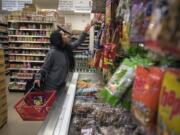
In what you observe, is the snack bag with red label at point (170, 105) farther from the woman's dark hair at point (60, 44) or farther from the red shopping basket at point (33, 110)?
the woman's dark hair at point (60, 44)

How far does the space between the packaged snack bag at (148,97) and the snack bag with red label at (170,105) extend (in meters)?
0.07

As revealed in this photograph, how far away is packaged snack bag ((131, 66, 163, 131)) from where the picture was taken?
3.41 feet

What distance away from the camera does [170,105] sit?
0.91m

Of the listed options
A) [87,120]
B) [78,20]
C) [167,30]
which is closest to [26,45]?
[87,120]

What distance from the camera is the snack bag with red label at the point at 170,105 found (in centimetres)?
87

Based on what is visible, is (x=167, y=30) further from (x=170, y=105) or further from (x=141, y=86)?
(x=141, y=86)

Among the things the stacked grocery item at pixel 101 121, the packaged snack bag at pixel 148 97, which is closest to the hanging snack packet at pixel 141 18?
the packaged snack bag at pixel 148 97

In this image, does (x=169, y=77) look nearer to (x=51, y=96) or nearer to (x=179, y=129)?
(x=179, y=129)

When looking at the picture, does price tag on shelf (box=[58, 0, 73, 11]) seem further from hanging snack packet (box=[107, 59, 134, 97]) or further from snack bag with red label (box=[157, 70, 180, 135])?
snack bag with red label (box=[157, 70, 180, 135])

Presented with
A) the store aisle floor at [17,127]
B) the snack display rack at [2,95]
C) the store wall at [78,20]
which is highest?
the store wall at [78,20]

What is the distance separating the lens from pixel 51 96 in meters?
4.13

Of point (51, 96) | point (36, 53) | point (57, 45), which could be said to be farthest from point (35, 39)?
point (51, 96)

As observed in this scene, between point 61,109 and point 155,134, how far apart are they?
5.50 ft

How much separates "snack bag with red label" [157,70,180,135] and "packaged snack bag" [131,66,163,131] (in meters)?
0.07
